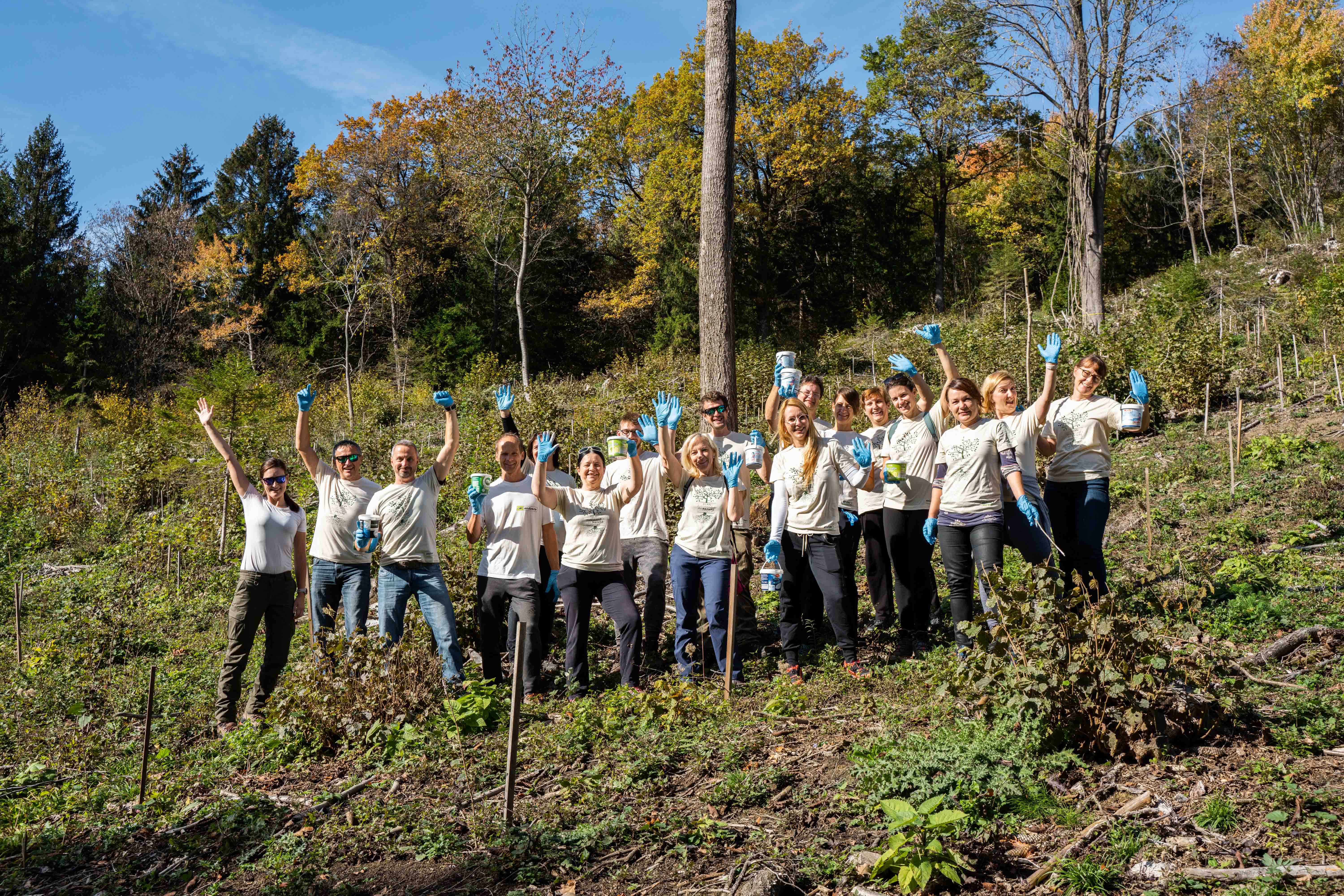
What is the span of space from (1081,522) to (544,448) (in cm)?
334

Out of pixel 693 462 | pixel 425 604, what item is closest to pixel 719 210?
pixel 693 462

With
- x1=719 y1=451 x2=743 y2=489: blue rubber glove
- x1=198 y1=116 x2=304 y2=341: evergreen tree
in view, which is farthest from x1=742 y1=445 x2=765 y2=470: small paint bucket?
x1=198 y1=116 x2=304 y2=341: evergreen tree

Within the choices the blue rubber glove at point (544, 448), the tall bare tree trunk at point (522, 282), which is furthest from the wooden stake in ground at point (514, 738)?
the tall bare tree trunk at point (522, 282)

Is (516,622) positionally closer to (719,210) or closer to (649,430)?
(649,430)

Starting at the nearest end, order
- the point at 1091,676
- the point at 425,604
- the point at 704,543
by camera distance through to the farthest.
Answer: the point at 1091,676 → the point at 704,543 → the point at 425,604

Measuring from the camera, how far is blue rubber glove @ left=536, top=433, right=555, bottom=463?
5.16 m

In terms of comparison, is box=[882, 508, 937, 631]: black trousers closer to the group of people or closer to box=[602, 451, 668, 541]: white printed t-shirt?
the group of people

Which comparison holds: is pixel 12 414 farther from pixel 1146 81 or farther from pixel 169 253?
pixel 1146 81

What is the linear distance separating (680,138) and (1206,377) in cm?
1860

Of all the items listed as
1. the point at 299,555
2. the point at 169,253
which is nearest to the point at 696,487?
the point at 299,555

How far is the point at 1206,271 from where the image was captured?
63.0ft

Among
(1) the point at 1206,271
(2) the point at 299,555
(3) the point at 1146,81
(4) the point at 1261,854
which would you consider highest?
(3) the point at 1146,81

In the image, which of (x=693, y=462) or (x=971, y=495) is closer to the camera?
(x=971, y=495)

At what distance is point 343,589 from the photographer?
557 centimetres
